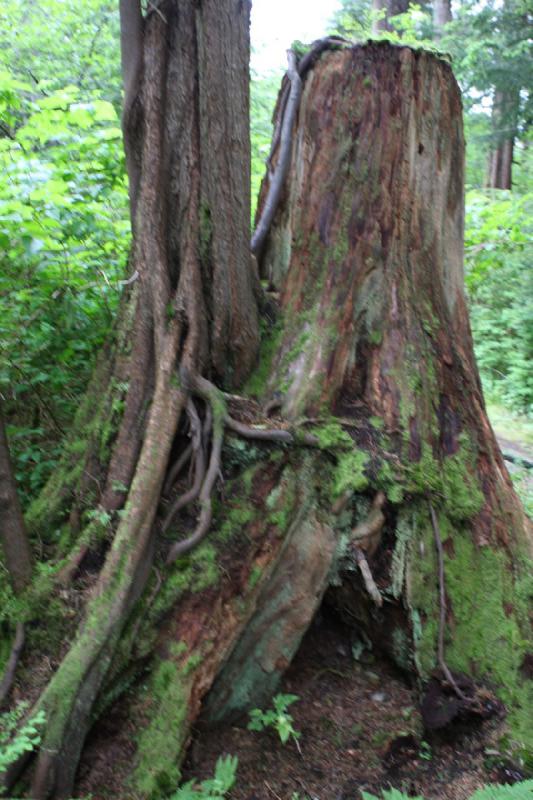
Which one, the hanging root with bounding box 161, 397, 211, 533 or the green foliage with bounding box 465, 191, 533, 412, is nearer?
the hanging root with bounding box 161, 397, 211, 533

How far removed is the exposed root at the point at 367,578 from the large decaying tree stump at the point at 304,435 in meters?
0.02

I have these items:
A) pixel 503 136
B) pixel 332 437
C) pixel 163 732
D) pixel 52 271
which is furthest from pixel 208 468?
pixel 503 136

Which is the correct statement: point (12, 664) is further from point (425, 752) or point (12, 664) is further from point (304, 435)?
point (425, 752)

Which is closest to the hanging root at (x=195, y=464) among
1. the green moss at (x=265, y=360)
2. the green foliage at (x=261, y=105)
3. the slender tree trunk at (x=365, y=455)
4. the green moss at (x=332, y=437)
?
the slender tree trunk at (x=365, y=455)

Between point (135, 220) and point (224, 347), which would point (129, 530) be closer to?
point (224, 347)

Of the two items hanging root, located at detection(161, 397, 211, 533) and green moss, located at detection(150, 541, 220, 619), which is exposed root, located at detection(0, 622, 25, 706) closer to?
green moss, located at detection(150, 541, 220, 619)

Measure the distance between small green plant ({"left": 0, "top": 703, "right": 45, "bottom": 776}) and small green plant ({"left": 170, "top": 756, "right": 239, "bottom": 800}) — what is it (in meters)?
0.70

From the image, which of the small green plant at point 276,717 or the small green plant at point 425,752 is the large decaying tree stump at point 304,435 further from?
the small green plant at point 425,752

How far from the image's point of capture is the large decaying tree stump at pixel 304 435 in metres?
3.25

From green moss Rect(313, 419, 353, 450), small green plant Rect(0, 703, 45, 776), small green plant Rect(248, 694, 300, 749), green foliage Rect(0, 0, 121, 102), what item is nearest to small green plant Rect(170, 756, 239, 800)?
small green plant Rect(248, 694, 300, 749)

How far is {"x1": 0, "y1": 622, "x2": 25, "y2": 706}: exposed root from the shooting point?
3.00 meters

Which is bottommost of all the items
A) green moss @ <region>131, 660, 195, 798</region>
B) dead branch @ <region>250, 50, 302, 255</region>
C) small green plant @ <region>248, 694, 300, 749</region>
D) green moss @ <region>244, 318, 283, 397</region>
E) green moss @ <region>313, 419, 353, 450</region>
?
small green plant @ <region>248, 694, 300, 749</region>

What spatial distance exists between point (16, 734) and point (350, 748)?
1838 mm

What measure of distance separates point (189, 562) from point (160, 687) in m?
0.63
